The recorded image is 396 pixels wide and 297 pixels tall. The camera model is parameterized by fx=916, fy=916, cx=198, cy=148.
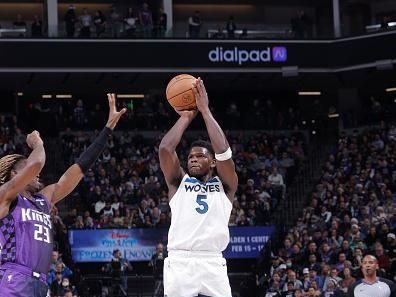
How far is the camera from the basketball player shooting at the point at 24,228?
7.30m

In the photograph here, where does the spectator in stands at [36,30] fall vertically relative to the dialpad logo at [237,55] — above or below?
above

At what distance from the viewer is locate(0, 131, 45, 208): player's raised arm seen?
7.18m

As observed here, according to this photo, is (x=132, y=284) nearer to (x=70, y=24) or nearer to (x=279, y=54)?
(x=70, y=24)

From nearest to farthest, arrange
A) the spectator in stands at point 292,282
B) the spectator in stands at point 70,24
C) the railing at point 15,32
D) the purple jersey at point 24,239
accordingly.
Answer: the purple jersey at point 24,239, the spectator in stands at point 292,282, the railing at point 15,32, the spectator in stands at point 70,24

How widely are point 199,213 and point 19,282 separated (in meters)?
1.82

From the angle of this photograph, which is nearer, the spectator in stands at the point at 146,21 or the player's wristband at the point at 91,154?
the player's wristband at the point at 91,154

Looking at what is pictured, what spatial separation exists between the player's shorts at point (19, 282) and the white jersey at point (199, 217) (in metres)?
1.39

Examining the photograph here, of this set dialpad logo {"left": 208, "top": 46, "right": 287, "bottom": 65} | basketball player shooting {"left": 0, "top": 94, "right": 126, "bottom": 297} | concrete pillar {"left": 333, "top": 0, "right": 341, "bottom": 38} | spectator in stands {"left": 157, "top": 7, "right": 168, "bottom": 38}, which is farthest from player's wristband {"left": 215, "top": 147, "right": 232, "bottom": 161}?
concrete pillar {"left": 333, "top": 0, "right": 341, "bottom": 38}

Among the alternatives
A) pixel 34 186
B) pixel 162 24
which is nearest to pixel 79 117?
pixel 162 24

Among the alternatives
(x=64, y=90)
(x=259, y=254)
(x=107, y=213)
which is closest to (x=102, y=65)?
(x=64, y=90)

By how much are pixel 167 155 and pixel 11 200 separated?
1667mm

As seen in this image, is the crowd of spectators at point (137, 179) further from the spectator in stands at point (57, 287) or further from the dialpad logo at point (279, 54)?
the dialpad logo at point (279, 54)

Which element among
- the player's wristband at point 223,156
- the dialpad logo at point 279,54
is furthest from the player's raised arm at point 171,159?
the dialpad logo at point 279,54

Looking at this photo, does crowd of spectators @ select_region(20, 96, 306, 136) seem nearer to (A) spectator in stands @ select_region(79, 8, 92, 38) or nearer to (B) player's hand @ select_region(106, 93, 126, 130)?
(A) spectator in stands @ select_region(79, 8, 92, 38)
